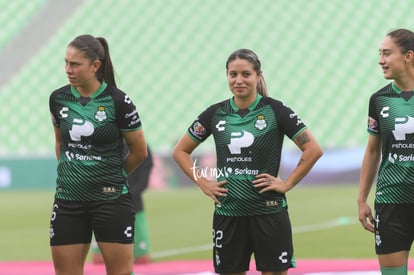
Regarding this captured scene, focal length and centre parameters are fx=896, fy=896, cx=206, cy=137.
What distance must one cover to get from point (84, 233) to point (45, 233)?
25.6ft

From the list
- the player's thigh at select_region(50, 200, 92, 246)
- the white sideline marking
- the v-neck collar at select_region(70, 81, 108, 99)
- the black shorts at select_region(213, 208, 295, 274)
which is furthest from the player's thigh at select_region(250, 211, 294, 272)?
the white sideline marking

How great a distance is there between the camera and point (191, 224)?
46.2ft

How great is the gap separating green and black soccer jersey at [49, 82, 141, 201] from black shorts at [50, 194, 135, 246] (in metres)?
Answer: 0.05

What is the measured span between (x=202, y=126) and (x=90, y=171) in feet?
2.51

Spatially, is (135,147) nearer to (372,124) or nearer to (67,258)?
(67,258)

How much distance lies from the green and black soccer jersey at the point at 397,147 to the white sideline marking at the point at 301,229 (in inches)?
202

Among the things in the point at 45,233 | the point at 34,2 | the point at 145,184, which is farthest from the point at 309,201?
the point at 34,2

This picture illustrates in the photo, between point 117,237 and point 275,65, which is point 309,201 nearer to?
point 275,65

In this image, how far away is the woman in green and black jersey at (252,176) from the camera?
5.50 meters

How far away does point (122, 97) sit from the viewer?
5605 mm

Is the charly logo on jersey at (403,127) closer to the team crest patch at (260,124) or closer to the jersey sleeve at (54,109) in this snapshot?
the team crest patch at (260,124)

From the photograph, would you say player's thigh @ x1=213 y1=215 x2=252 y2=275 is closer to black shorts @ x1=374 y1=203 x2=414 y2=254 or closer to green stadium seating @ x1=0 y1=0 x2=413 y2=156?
black shorts @ x1=374 y1=203 x2=414 y2=254

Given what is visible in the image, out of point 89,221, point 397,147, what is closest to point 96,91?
point 89,221

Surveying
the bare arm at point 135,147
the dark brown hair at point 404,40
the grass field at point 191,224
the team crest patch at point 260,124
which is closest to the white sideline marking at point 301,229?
the grass field at point 191,224
